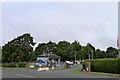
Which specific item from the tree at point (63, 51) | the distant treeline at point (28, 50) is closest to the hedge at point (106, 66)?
the distant treeline at point (28, 50)

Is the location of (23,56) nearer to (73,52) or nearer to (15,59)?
(15,59)

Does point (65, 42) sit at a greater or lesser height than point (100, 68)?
greater

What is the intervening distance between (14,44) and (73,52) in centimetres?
3995

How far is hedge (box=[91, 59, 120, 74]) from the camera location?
35344 millimetres

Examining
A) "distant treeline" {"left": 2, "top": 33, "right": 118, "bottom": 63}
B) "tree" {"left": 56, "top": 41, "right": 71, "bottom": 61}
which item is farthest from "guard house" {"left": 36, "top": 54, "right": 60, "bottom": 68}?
"tree" {"left": 56, "top": 41, "right": 71, "bottom": 61}

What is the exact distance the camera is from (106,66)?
125 ft

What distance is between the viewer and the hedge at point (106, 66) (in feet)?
116

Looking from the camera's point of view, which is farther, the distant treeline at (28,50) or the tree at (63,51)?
the tree at (63,51)

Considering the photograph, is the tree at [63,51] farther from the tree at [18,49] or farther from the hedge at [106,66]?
the hedge at [106,66]

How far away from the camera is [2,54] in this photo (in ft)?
308

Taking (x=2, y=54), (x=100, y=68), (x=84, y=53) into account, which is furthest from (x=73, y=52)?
(x=100, y=68)

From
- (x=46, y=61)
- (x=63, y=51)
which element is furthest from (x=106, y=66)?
(x=63, y=51)

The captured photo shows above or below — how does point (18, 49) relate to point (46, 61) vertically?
above

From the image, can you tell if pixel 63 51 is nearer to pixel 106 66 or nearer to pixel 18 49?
pixel 18 49
